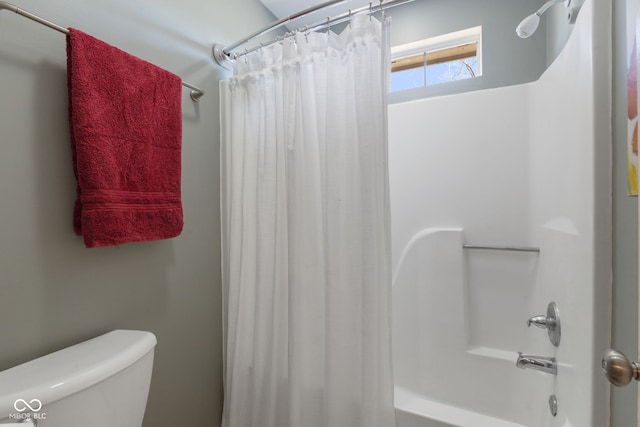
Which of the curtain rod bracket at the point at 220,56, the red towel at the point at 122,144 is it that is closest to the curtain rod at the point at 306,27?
the curtain rod bracket at the point at 220,56

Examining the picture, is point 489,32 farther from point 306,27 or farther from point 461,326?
point 461,326

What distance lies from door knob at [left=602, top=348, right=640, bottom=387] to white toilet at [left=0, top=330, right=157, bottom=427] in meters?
1.10

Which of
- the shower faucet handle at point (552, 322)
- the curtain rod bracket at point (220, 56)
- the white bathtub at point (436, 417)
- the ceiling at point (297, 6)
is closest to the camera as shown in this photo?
the shower faucet handle at point (552, 322)

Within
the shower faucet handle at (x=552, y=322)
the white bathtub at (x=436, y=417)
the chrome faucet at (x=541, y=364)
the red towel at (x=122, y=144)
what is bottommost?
the white bathtub at (x=436, y=417)

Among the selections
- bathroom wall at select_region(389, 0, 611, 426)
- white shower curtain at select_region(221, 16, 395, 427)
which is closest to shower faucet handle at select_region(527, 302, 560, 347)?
bathroom wall at select_region(389, 0, 611, 426)

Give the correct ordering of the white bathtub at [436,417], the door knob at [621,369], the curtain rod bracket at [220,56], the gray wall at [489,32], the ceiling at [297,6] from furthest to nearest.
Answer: the ceiling at [297,6] < the gray wall at [489,32] < the curtain rod bracket at [220,56] < the white bathtub at [436,417] < the door knob at [621,369]

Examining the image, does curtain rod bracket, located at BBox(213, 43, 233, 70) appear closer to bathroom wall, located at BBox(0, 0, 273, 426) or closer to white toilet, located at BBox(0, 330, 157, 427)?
bathroom wall, located at BBox(0, 0, 273, 426)

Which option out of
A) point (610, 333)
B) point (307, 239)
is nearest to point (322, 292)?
point (307, 239)

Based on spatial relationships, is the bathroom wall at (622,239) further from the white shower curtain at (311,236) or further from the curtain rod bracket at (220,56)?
the curtain rod bracket at (220,56)

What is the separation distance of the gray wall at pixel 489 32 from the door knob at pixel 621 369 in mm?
1648

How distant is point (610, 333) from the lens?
28.3 inches

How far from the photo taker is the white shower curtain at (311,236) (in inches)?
42.9

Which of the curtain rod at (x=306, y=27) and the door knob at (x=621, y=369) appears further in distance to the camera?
the curtain rod at (x=306, y=27)

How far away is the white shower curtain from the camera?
1.09 meters
